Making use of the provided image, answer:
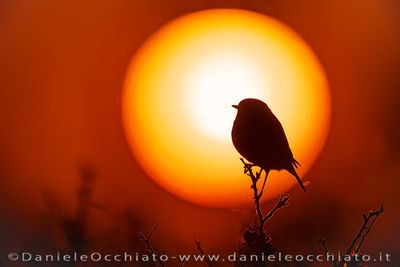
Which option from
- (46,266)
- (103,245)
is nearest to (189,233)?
(103,245)

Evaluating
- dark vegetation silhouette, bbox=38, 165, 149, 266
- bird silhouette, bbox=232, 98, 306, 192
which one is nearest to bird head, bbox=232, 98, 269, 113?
bird silhouette, bbox=232, 98, 306, 192

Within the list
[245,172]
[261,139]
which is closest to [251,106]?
[261,139]

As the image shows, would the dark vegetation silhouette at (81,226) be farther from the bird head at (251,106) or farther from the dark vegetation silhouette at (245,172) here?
the bird head at (251,106)

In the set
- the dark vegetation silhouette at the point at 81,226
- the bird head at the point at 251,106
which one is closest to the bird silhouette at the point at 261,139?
the bird head at the point at 251,106

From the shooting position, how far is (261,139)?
4.31 meters

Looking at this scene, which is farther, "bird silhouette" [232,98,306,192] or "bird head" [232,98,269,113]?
"bird head" [232,98,269,113]

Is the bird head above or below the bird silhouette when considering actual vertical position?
above

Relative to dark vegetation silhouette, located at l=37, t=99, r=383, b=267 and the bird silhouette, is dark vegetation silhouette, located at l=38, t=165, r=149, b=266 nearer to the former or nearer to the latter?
dark vegetation silhouette, located at l=37, t=99, r=383, b=267

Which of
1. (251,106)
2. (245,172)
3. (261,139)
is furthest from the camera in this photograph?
(251,106)

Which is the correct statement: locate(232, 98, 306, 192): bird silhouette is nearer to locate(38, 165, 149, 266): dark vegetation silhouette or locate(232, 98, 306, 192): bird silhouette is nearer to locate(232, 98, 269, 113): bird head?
locate(232, 98, 269, 113): bird head

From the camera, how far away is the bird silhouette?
4.33 metres

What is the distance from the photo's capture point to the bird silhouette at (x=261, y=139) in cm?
433

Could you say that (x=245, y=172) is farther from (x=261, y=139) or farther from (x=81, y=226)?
(x=81, y=226)

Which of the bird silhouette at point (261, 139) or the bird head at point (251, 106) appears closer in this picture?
the bird silhouette at point (261, 139)
